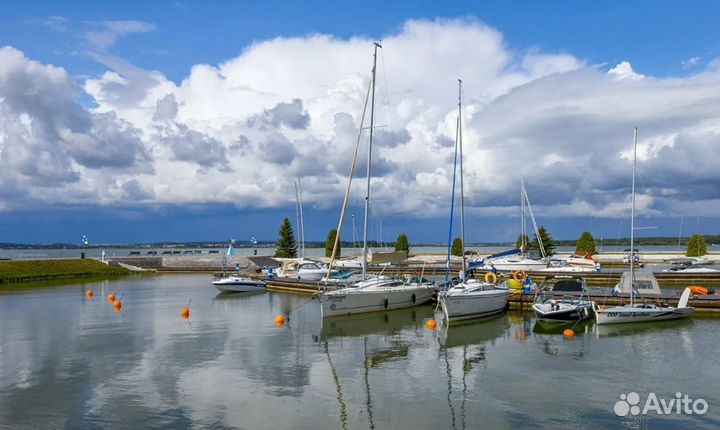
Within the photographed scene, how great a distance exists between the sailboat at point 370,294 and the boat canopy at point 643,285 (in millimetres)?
12636

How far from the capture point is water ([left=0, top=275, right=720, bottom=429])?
16.5 metres

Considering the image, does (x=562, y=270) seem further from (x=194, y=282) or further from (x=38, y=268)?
(x=38, y=268)

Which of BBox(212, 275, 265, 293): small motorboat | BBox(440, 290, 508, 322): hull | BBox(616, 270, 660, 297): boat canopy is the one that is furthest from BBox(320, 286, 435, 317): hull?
BBox(212, 275, 265, 293): small motorboat

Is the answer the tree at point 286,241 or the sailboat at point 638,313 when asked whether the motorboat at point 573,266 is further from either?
the tree at point 286,241

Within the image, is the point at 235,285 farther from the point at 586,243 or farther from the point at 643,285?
the point at 586,243

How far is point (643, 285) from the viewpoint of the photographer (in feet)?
121

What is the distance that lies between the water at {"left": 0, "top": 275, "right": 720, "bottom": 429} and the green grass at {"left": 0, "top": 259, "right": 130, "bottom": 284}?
1266 inches

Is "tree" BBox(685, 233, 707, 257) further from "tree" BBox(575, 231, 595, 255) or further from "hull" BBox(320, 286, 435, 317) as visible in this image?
"hull" BBox(320, 286, 435, 317)

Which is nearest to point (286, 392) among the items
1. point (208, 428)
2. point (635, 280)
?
point (208, 428)

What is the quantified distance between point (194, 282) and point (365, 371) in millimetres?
46847

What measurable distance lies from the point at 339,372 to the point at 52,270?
59.1 metres

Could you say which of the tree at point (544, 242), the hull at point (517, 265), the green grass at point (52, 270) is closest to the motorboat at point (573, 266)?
the hull at point (517, 265)

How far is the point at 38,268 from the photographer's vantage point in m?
67.8

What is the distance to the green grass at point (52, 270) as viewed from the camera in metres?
63.8
